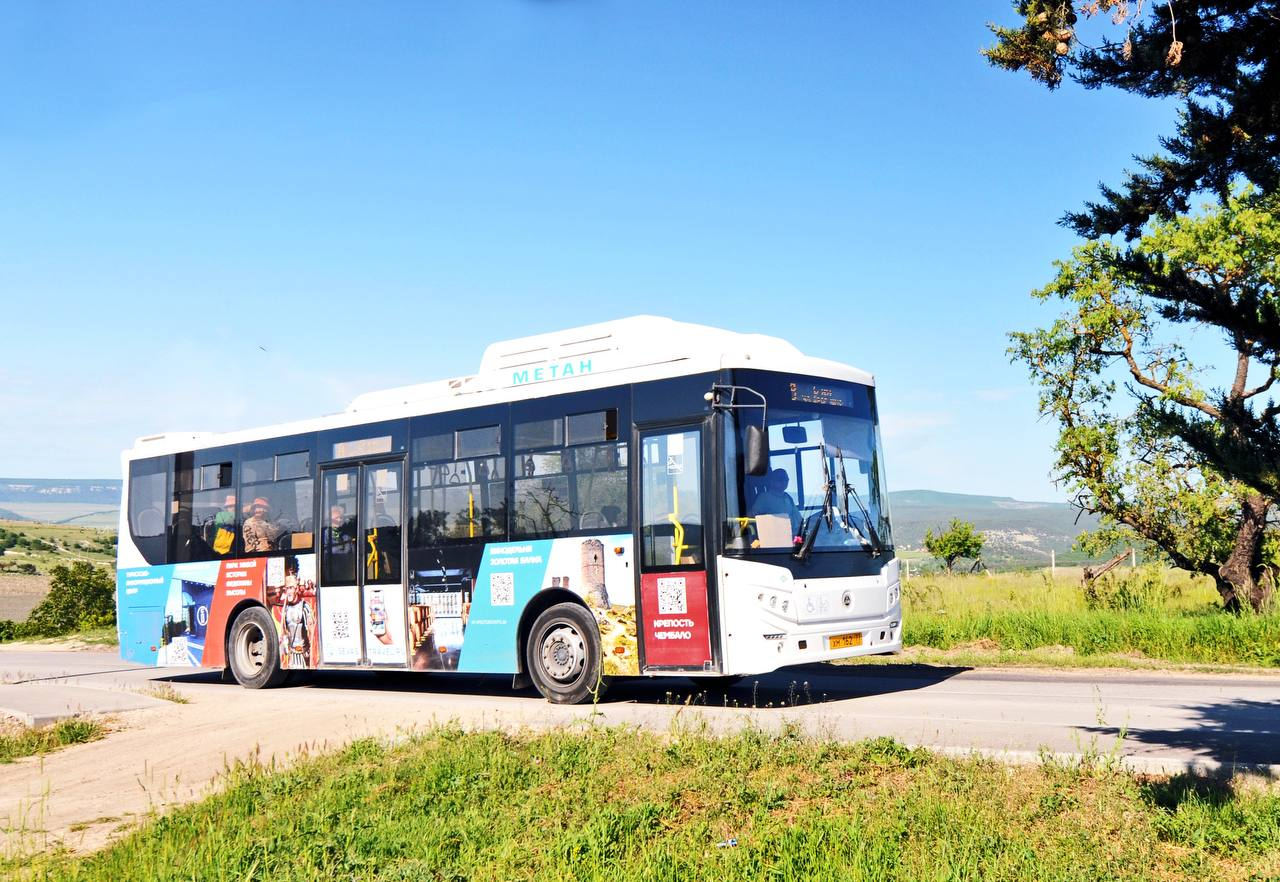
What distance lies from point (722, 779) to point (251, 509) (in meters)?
12.0

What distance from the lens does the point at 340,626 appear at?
54.5 feet

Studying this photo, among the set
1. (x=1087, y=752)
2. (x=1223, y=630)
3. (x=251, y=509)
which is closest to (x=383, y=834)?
(x=1087, y=752)

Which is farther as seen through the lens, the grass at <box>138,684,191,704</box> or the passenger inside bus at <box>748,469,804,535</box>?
the grass at <box>138,684,191,704</box>

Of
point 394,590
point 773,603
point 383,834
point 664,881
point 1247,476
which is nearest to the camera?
point 664,881

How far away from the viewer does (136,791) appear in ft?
30.6

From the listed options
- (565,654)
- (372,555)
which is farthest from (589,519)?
(372,555)

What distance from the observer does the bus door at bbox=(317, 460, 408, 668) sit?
52.0 ft

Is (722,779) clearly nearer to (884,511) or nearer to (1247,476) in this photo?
(1247,476)

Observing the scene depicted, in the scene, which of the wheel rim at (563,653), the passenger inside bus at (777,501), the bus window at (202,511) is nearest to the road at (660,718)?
the wheel rim at (563,653)

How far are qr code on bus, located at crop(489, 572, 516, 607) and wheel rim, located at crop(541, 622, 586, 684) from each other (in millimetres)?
627

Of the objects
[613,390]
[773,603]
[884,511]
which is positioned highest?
[613,390]

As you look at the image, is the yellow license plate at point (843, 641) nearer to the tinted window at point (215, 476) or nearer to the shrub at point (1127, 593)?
the shrub at point (1127, 593)

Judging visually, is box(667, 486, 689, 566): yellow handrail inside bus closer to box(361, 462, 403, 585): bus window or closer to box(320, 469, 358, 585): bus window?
box(361, 462, 403, 585): bus window

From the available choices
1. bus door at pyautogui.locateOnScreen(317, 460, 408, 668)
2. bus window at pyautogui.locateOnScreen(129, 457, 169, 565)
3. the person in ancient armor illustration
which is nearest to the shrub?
bus door at pyautogui.locateOnScreen(317, 460, 408, 668)
